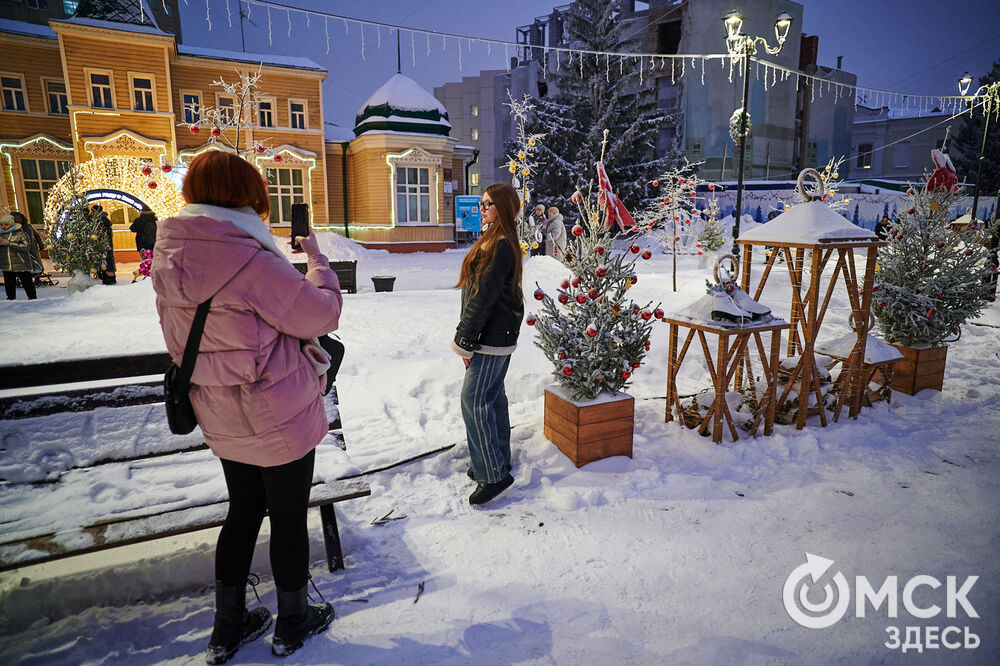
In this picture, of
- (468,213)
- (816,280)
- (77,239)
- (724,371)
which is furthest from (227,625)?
(468,213)

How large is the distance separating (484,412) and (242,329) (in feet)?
6.05

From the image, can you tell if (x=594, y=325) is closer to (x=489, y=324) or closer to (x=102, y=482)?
(x=489, y=324)

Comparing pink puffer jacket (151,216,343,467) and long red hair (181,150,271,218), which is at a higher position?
long red hair (181,150,271,218)

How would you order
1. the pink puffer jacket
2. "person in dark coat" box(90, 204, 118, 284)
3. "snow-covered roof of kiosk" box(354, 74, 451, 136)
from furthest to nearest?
"snow-covered roof of kiosk" box(354, 74, 451, 136)
"person in dark coat" box(90, 204, 118, 284)
the pink puffer jacket

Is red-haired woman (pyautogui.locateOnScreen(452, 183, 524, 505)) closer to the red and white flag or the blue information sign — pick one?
the red and white flag

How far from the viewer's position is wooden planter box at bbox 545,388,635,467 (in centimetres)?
396

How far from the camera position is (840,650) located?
239 centimetres

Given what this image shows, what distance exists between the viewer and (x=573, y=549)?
10.2 ft

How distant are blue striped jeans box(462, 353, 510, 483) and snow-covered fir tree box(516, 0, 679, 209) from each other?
20576 mm

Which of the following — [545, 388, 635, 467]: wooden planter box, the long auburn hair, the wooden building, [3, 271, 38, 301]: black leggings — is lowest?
[545, 388, 635, 467]: wooden planter box

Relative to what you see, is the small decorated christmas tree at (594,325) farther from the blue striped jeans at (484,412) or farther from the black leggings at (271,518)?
the black leggings at (271,518)

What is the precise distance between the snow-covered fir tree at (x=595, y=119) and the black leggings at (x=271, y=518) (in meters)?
22.0

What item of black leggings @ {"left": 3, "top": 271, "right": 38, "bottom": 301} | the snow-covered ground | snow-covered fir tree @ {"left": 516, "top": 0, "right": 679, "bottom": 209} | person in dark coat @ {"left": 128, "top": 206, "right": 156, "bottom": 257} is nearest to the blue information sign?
snow-covered fir tree @ {"left": 516, "top": 0, "right": 679, "bottom": 209}

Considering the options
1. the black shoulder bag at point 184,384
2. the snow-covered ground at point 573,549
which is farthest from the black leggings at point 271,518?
the snow-covered ground at point 573,549
